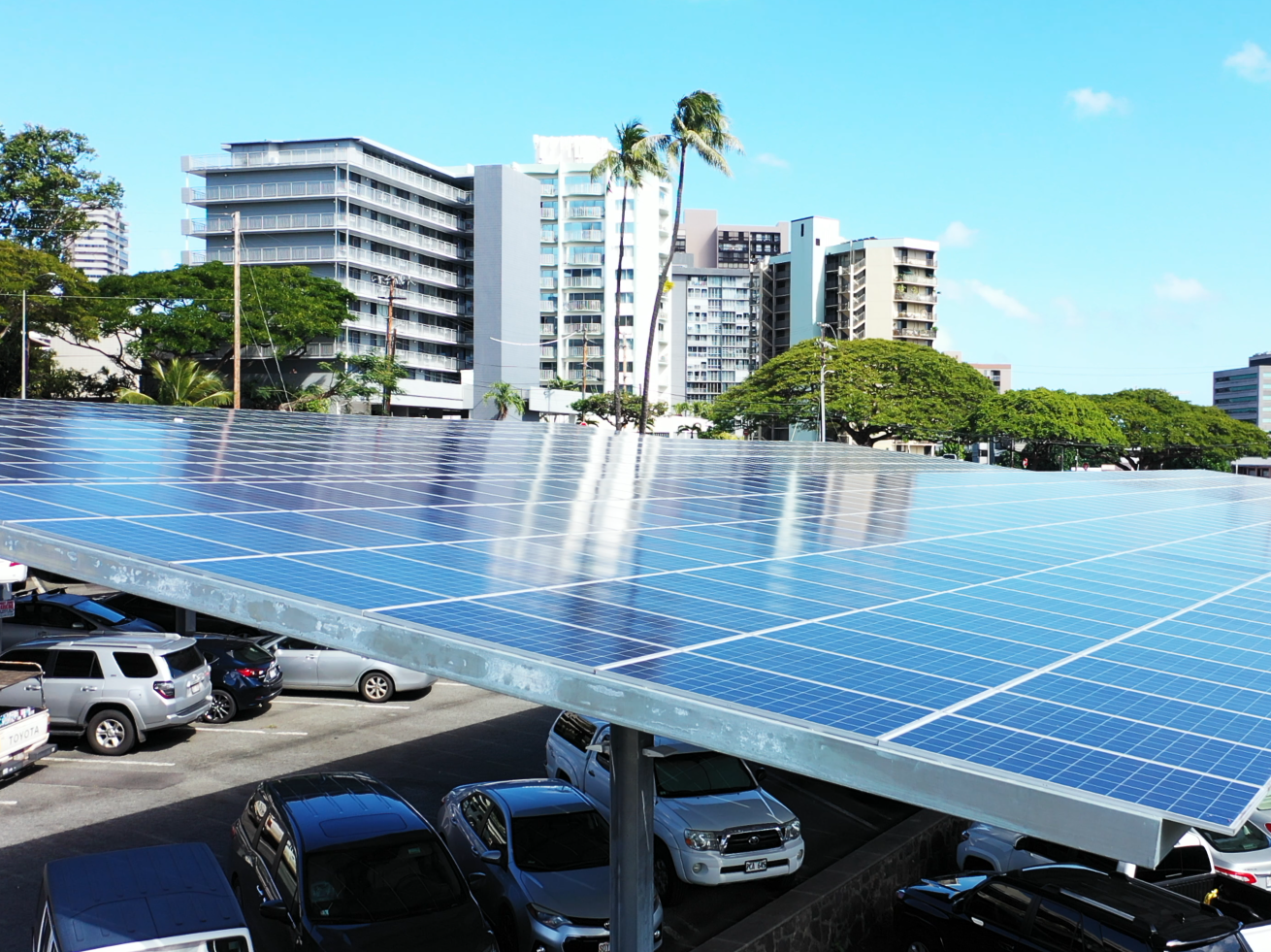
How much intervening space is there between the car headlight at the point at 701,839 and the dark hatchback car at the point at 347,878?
3169 millimetres

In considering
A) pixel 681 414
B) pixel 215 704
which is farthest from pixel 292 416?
pixel 681 414

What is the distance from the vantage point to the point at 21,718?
16.5 meters

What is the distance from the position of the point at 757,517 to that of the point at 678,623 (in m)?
6.54

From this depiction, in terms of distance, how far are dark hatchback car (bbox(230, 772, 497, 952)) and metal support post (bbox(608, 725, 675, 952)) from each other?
2.86m

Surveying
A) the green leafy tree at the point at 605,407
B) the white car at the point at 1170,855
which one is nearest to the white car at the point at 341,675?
the white car at the point at 1170,855

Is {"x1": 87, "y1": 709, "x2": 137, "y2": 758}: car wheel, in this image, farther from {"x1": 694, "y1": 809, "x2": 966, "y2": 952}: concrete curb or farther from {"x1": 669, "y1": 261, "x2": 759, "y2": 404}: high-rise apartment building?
{"x1": 669, "y1": 261, "x2": 759, "y2": 404}: high-rise apartment building

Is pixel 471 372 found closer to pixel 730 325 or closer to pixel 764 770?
pixel 764 770

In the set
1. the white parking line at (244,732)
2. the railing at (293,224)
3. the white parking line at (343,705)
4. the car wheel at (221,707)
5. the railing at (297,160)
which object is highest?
the railing at (297,160)

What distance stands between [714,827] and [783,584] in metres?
5.63

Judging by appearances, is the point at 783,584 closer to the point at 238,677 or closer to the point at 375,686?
the point at 238,677

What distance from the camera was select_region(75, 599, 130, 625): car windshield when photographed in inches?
981

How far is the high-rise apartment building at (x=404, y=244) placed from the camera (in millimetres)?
91188

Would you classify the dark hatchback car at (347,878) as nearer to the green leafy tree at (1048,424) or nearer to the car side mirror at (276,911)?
the car side mirror at (276,911)

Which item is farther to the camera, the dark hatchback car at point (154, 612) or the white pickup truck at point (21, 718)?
the dark hatchback car at point (154, 612)
